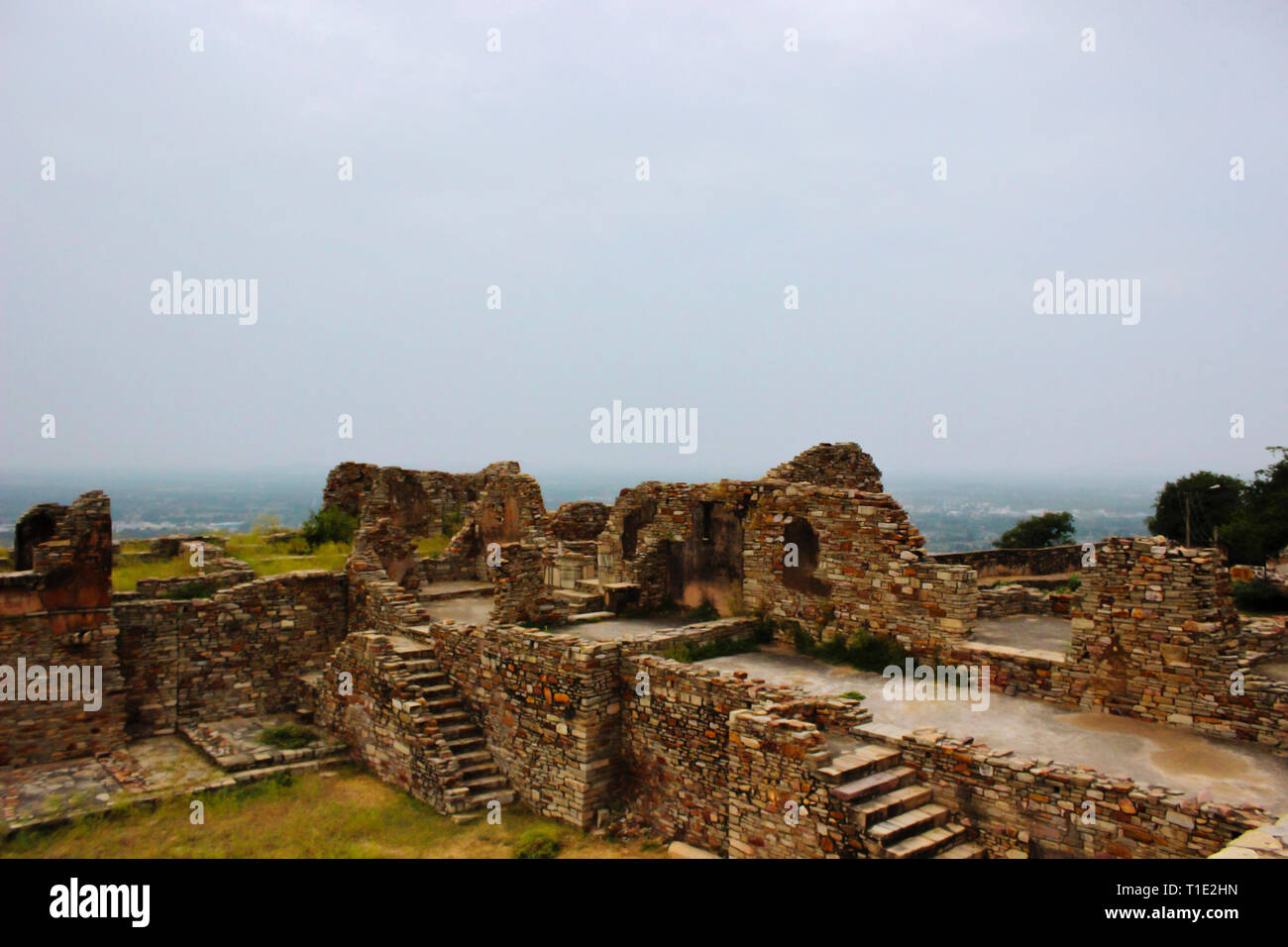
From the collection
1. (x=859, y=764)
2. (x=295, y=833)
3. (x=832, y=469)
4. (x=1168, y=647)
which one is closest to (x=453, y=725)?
(x=295, y=833)

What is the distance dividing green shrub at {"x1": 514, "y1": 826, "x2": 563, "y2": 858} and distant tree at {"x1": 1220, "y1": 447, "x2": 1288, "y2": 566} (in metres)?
28.9

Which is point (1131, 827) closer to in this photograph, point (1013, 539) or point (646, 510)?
point (646, 510)

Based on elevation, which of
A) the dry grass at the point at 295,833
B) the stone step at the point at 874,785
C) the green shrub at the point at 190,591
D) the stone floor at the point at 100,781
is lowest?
the dry grass at the point at 295,833

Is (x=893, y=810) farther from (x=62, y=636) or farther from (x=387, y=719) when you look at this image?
(x=62, y=636)

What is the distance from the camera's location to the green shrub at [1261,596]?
2328 cm

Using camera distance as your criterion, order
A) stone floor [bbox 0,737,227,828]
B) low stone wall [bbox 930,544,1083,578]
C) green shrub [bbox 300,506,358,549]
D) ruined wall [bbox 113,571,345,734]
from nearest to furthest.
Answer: stone floor [bbox 0,737,227,828]
ruined wall [bbox 113,571,345,734]
low stone wall [bbox 930,544,1083,578]
green shrub [bbox 300,506,358,549]

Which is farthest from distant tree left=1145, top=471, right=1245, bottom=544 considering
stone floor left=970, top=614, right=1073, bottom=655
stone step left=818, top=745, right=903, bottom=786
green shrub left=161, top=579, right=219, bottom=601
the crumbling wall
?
green shrub left=161, top=579, right=219, bottom=601

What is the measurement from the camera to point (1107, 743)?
9992mm

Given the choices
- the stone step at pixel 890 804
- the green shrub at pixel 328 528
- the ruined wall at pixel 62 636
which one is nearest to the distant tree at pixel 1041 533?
the green shrub at pixel 328 528

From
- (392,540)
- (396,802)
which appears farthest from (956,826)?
(392,540)

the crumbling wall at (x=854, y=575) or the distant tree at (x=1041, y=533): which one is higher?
the crumbling wall at (x=854, y=575)

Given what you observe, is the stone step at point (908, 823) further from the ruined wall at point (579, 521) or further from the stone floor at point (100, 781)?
the ruined wall at point (579, 521)

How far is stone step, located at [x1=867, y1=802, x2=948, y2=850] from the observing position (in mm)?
8867

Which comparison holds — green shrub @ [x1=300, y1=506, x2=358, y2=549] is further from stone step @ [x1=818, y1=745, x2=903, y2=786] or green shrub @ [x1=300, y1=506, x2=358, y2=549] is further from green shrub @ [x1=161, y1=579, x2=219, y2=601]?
stone step @ [x1=818, y1=745, x2=903, y2=786]
